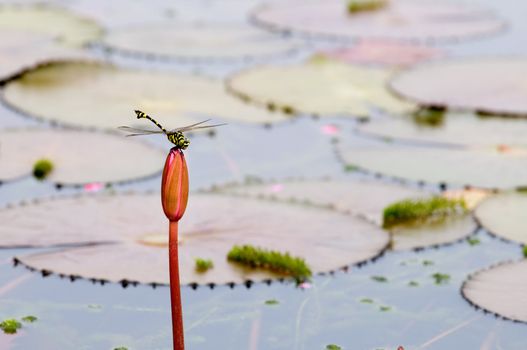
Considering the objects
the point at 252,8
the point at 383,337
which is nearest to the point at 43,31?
the point at 252,8

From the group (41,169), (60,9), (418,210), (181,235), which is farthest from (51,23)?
(418,210)

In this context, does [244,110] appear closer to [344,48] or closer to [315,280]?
[344,48]

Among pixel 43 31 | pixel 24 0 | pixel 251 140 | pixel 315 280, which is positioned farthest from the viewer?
pixel 24 0

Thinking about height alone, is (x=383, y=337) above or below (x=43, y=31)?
below

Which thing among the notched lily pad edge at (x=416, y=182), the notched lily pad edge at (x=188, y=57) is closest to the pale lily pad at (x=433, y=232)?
the notched lily pad edge at (x=416, y=182)

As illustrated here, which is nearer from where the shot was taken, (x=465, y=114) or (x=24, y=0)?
(x=465, y=114)

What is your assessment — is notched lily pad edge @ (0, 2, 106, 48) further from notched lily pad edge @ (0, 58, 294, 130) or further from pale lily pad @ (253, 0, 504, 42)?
pale lily pad @ (253, 0, 504, 42)

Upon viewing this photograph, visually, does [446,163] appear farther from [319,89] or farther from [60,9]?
[60,9]

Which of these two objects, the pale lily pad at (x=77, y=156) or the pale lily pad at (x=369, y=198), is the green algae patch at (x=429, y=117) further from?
the pale lily pad at (x=77, y=156)
